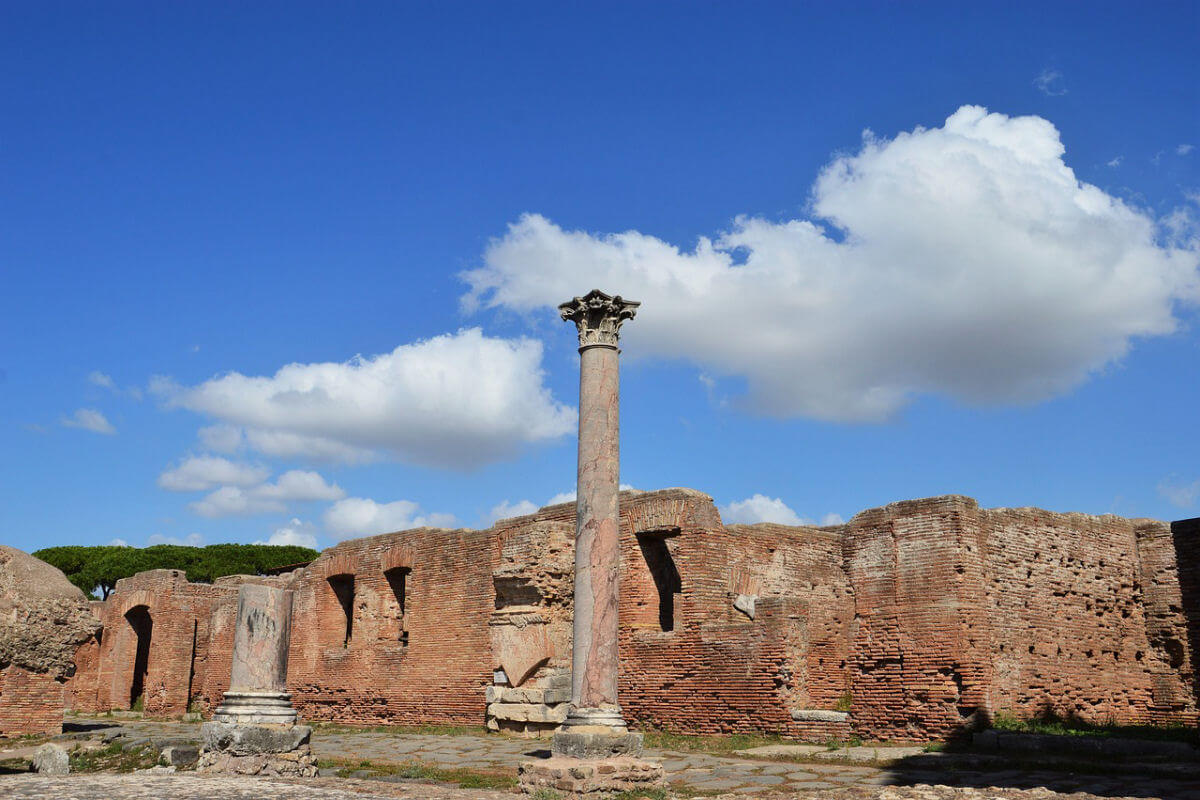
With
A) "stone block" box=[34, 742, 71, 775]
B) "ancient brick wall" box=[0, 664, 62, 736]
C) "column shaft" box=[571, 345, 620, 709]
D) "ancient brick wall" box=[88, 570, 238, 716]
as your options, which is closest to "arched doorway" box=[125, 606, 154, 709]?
"ancient brick wall" box=[88, 570, 238, 716]

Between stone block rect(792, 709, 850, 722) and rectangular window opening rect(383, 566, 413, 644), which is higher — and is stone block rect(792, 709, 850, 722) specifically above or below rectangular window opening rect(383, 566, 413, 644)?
below

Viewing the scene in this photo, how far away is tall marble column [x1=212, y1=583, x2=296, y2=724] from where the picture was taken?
430 inches

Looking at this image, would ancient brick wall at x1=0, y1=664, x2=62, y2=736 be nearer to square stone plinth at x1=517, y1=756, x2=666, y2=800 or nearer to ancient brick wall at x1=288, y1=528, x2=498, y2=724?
ancient brick wall at x1=288, y1=528, x2=498, y2=724

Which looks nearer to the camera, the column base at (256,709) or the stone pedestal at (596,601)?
the stone pedestal at (596,601)

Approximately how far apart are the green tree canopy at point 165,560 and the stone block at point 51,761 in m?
29.5

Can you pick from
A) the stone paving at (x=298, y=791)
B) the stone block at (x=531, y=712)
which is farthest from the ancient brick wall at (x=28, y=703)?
the stone block at (x=531, y=712)

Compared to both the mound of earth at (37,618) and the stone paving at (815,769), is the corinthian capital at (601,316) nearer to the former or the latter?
the stone paving at (815,769)

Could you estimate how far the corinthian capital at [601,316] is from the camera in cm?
1007

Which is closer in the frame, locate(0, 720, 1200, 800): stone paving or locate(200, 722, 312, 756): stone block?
locate(0, 720, 1200, 800): stone paving

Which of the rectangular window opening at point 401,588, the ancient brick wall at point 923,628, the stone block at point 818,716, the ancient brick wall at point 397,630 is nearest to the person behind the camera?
the stone block at point 818,716

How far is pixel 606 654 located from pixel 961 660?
620cm

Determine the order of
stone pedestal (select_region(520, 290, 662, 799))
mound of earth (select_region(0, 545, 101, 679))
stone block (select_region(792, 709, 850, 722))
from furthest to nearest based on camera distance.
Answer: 1. mound of earth (select_region(0, 545, 101, 679))
2. stone block (select_region(792, 709, 850, 722))
3. stone pedestal (select_region(520, 290, 662, 799))

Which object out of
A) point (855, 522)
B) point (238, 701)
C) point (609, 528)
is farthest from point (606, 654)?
point (855, 522)

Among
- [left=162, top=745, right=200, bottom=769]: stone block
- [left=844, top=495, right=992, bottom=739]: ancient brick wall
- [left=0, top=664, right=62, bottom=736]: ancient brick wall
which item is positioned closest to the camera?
[left=162, top=745, right=200, bottom=769]: stone block
